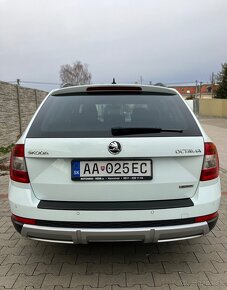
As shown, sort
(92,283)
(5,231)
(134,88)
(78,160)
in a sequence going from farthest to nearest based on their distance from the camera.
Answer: (5,231) → (134,88) → (92,283) → (78,160)

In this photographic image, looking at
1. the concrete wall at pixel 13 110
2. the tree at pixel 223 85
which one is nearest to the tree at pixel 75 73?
the tree at pixel 223 85

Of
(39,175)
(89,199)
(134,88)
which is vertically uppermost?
(134,88)

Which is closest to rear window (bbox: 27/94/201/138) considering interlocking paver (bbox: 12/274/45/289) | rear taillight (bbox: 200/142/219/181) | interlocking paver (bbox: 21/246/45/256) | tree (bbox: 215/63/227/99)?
rear taillight (bbox: 200/142/219/181)

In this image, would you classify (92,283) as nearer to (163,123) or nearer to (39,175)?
(39,175)

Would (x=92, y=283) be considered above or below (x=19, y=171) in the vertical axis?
below

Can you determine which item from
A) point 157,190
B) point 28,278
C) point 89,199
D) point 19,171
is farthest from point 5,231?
point 157,190

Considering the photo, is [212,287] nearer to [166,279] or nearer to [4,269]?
[166,279]

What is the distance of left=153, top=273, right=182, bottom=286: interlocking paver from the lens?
304 centimetres

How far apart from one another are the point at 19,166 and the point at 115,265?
1.28m

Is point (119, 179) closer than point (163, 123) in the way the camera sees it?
Yes

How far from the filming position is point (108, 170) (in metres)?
2.84

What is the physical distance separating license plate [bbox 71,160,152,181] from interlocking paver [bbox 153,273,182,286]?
3.04 feet

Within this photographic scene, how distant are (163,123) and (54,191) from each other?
106cm

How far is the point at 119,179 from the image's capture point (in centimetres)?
285
